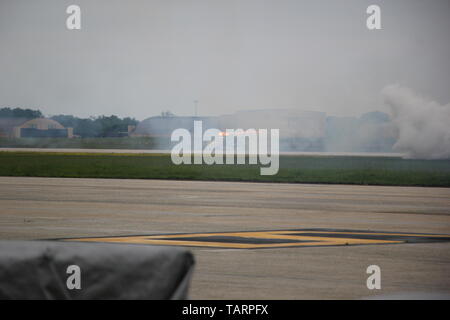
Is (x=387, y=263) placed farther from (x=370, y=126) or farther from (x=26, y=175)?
(x=370, y=126)

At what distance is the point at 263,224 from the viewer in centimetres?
1575

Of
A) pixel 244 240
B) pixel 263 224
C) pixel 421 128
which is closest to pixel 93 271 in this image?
pixel 244 240

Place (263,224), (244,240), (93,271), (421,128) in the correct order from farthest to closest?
1. (421,128)
2. (263,224)
3. (244,240)
4. (93,271)

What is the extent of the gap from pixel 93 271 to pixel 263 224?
11672 mm

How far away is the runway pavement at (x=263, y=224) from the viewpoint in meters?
8.91

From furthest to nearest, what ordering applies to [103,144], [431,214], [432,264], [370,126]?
[103,144]
[370,126]
[431,214]
[432,264]

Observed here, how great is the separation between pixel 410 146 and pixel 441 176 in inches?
1061

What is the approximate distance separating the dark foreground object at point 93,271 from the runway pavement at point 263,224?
1671 millimetres

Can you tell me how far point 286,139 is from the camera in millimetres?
79562

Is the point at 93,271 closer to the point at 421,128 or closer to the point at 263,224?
the point at 263,224

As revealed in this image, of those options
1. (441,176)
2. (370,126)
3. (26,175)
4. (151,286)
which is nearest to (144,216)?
(151,286)

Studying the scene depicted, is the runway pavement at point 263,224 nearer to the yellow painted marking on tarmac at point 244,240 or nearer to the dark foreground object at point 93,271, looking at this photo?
the yellow painted marking on tarmac at point 244,240

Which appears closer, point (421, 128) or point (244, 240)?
point (244, 240)

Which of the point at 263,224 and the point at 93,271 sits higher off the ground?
the point at 93,271
